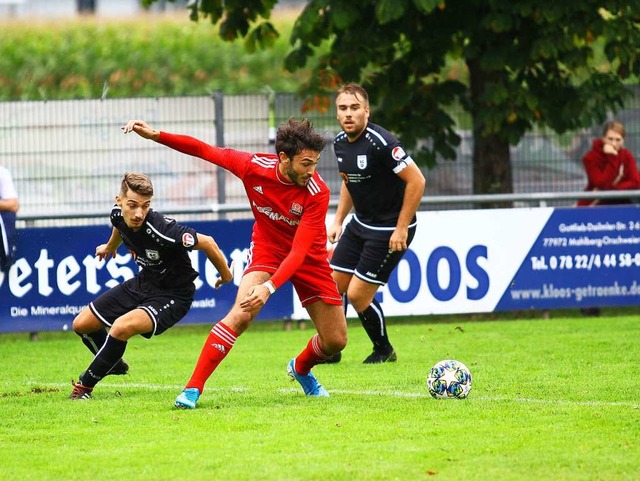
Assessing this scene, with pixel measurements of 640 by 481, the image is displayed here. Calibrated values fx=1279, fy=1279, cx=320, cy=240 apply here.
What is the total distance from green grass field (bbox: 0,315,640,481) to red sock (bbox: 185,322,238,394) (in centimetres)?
22

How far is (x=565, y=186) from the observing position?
16.6 metres

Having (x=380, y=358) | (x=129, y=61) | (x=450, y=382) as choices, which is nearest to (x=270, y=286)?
(x=450, y=382)

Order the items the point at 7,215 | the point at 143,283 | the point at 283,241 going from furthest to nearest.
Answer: the point at 7,215 → the point at 143,283 → the point at 283,241

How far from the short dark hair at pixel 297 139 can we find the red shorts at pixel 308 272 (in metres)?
Answer: 0.81

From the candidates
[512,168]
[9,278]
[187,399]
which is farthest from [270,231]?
[512,168]

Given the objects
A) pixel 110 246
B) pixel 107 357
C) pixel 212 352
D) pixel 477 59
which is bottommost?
pixel 107 357

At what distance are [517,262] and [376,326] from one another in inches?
158

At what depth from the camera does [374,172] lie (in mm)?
10508

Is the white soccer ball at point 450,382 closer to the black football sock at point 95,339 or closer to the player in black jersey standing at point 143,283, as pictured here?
the player in black jersey standing at point 143,283

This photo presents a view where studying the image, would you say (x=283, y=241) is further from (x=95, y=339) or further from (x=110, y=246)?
(x=95, y=339)

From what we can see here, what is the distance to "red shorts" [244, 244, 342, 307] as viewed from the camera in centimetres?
839

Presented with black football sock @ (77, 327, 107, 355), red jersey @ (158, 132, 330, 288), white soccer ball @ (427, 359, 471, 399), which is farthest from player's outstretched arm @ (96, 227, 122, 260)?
white soccer ball @ (427, 359, 471, 399)

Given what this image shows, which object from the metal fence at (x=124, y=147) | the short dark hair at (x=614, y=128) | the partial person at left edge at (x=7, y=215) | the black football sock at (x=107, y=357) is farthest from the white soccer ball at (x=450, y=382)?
the short dark hair at (x=614, y=128)

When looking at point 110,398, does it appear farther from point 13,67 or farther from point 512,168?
point 13,67
